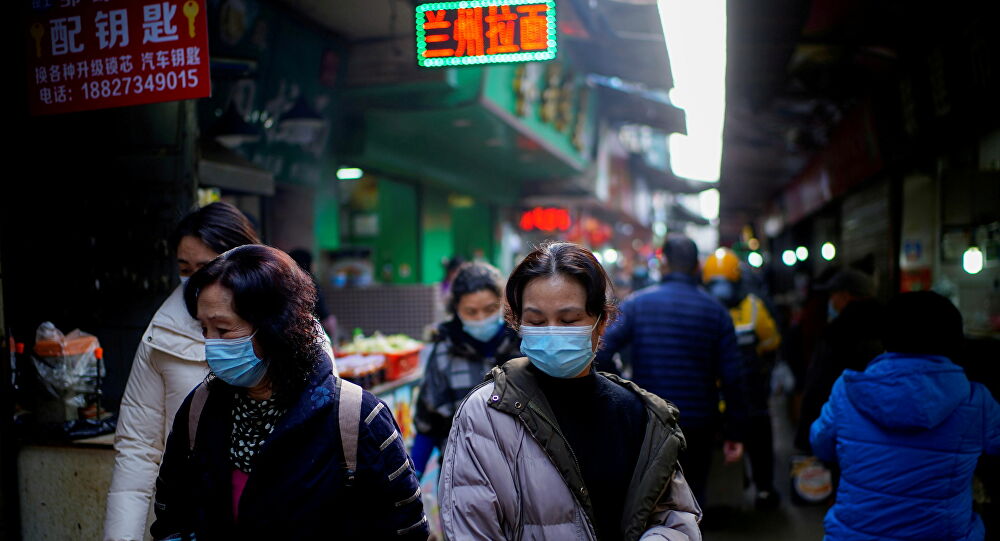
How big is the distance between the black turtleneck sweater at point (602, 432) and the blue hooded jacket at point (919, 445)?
1640 millimetres

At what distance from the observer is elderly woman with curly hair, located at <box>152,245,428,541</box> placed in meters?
1.94

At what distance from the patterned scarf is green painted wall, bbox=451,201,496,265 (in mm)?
13666

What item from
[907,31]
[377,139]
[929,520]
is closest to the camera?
[929,520]

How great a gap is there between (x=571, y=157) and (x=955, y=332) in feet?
37.2

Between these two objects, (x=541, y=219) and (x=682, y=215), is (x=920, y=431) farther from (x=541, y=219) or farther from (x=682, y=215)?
(x=682, y=215)

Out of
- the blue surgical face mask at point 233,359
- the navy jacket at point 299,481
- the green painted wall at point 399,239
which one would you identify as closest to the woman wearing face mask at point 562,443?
the navy jacket at point 299,481

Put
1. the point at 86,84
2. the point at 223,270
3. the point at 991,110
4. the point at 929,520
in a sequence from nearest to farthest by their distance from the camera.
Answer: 1. the point at 223,270
2. the point at 929,520
3. the point at 86,84
4. the point at 991,110

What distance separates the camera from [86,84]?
3611 millimetres

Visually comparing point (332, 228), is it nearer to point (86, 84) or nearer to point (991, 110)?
point (86, 84)

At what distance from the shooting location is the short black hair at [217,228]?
9.25ft

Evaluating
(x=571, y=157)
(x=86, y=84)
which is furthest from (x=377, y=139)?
(x=86, y=84)

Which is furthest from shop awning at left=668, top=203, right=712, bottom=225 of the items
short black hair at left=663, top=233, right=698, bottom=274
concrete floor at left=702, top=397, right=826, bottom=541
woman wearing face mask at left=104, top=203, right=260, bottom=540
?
woman wearing face mask at left=104, top=203, right=260, bottom=540

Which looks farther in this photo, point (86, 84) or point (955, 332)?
point (86, 84)

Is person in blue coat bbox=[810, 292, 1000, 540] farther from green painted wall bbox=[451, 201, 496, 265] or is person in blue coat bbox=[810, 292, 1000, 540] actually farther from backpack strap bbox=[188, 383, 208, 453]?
green painted wall bbox=[451, 201, 496, 265]
